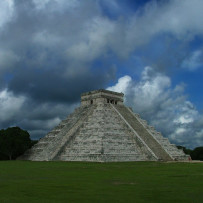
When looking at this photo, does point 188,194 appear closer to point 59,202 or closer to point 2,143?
point 59,202

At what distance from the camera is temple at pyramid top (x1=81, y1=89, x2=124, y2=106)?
48719mm

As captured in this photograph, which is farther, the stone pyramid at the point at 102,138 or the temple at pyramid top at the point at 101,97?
the temple at pyramid top at the point at 101,97

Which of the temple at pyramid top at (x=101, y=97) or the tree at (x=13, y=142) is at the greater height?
the temple at pyramid top at (x=101, y=97)

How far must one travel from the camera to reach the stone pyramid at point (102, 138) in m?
37.5

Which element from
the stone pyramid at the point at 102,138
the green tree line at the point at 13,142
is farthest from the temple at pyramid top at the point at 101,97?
the green tree line at the point at 13,142

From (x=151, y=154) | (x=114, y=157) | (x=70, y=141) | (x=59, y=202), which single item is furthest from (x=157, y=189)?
(x=70, y=141)

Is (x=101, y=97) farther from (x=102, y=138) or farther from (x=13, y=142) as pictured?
(x=13, y=142)

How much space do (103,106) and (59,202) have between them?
119ft

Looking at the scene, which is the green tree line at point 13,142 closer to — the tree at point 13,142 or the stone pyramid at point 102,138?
the tree at point 13,142

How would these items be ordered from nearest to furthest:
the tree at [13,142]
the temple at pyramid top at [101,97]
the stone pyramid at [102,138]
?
the stone pyramid at [102,138] < the temple at pyramid top at [101,97] < the tree at [13,142]

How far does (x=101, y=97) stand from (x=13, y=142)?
51.7 feet

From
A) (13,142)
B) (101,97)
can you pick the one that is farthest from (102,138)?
(13,142)

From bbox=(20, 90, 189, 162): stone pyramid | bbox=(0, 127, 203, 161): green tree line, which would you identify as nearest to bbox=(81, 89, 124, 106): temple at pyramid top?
bbox=(20, 90, 189, 162): stone pyramid

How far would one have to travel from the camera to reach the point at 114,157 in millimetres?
36000
